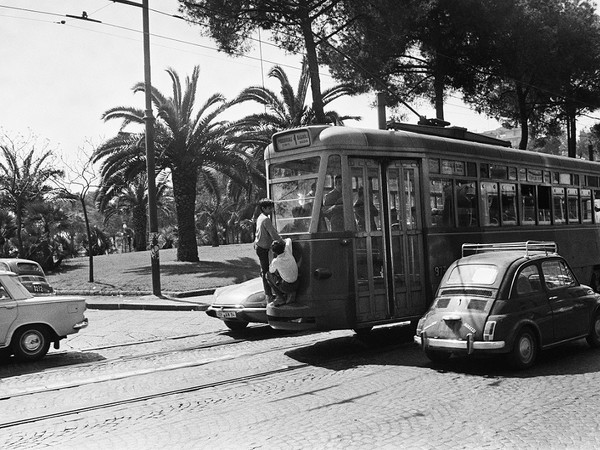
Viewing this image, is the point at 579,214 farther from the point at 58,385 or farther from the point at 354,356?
the point at 58,385

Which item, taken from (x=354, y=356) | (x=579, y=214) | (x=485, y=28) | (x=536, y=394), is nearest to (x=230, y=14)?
(x=485, y=28)

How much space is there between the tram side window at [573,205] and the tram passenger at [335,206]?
755cm

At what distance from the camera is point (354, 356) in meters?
9.73

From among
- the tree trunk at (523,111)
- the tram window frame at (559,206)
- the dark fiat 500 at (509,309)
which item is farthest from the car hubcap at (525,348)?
the tree trunk at (523,111)

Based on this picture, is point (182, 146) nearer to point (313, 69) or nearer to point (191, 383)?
point (313, 69)

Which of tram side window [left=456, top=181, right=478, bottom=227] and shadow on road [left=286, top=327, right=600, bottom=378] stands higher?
tram side window [left=456, top=181, right=478, bottom=227]

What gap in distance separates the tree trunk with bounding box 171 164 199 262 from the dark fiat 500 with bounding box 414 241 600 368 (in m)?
18.9

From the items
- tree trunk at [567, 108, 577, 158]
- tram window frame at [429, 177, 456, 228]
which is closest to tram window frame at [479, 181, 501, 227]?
tram window frame at [429, 177, 456, 228]

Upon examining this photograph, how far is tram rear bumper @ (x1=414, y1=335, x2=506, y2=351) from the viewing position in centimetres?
798

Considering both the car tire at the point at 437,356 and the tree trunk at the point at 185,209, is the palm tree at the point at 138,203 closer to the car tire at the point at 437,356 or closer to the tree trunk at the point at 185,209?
the tree trunk at the point at 185,209

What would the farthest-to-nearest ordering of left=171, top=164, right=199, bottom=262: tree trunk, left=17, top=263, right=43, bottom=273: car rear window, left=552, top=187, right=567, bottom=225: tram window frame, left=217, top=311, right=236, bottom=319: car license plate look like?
left=171, top=164, right=199, bottom=262: tree trunk → left=17, top=263, right=43, bottom=273: car rear window → left=552, top=187, right=567, bottom=225: tram window frame → left=217, top=311, right=236, bottom=319: car license plate

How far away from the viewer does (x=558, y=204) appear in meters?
14.7

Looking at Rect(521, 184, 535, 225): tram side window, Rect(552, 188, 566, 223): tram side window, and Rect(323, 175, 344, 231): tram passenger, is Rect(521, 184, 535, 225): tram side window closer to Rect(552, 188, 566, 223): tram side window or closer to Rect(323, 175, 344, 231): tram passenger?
Rect(552, 188, 566, 223): tram side window

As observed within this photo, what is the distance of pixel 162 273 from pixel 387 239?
49.5 ft
